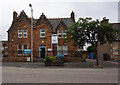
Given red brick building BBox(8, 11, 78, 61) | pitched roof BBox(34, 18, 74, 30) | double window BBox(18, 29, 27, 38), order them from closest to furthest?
1. red brick building BBox(8, 11, 78, 61)
2. double window BBox(18, 29, 27, 38)
3. pitched roof BBox(34, 18, 74, 30)

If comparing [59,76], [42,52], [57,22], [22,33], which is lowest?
[59,76]

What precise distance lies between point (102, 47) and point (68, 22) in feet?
36.9

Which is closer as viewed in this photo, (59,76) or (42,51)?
(59,76)

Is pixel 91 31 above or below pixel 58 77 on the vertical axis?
above

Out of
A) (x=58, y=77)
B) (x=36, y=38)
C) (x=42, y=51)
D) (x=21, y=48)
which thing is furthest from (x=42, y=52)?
(x=58, y=77)

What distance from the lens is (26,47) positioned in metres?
26.1

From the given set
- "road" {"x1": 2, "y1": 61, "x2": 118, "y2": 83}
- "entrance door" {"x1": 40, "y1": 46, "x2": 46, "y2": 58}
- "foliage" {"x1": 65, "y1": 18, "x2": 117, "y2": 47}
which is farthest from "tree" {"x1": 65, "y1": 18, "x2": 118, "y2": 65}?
"entrance door" {"x1": 40, "y1": 46, "x2": 46, "y2": 58}

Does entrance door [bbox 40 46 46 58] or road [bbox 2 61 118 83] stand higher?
entrance door [bbox 40 46 46 58]

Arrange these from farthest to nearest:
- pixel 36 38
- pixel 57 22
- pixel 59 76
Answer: pixel 57 22 < pixel 36 38 < pixel 59 76

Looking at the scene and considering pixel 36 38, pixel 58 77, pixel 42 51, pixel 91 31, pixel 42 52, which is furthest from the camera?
pixel 36 38

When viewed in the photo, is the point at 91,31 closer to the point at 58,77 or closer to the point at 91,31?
the point at 91,31

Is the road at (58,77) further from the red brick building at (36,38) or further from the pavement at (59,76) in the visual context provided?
the red brick building at (36,38)

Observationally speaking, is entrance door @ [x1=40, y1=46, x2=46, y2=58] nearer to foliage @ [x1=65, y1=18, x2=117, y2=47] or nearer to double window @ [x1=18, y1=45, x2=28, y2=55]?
double window @ [x1=18, y1=45, x2=28, y2=55]

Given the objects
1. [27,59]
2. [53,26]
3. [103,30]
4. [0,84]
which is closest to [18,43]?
[27,59]
